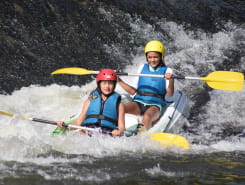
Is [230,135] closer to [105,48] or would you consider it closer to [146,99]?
[146,99]

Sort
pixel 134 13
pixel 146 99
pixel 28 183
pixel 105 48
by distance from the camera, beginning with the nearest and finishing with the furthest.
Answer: pixel 28 183, pixel 146 99, pixel 105 48, pixel 134 13

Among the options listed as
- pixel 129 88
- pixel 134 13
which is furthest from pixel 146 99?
pixel 134 13

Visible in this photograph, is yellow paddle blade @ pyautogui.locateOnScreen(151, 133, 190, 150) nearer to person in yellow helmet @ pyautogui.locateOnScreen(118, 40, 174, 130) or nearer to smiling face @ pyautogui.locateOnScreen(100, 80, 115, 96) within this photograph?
person in yellow helmet @ pyautogui.locateOnScreen(118, 40, 174, 130)

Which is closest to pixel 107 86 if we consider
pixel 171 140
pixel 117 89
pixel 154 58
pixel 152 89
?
pixel 171 140

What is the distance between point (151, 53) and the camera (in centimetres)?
651

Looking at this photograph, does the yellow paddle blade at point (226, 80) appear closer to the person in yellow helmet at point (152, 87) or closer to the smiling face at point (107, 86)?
the person in yellow helmet at point (152, 87)

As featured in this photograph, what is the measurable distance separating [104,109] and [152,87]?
133 centimetres

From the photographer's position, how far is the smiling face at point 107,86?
17.8 feet

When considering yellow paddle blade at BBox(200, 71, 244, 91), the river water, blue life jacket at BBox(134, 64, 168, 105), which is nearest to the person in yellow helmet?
blue life jacket at BBox(134, 64, 168, 105)

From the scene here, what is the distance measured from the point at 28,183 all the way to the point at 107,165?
956 mm

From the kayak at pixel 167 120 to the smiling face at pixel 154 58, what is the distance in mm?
694

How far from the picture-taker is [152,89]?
654 centimetres

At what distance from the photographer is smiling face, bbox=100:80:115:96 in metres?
5.42

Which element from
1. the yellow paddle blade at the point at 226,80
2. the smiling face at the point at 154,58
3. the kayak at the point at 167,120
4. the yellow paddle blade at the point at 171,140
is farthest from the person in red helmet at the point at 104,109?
the yellow paddle blade at the point at 226,80
